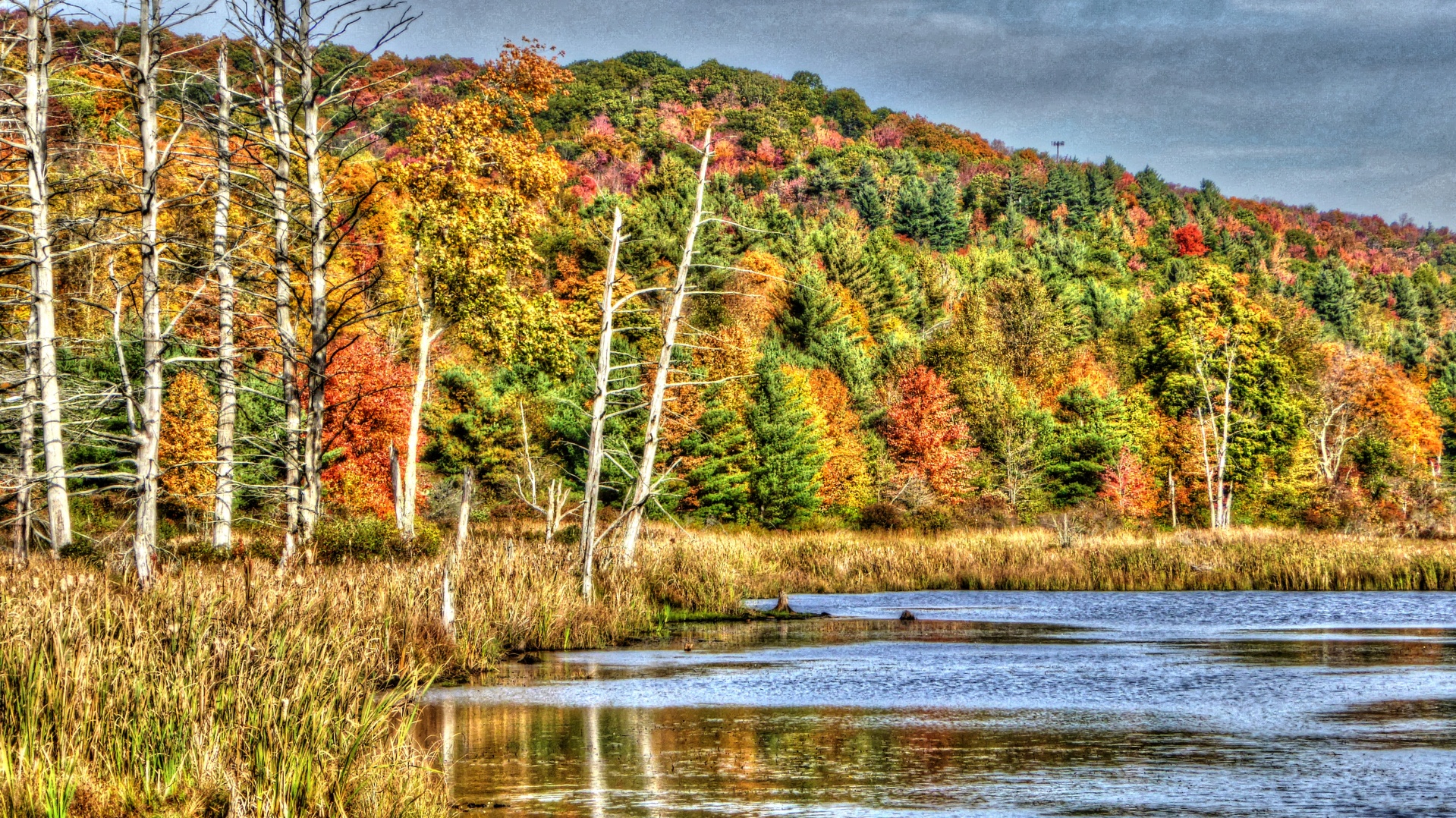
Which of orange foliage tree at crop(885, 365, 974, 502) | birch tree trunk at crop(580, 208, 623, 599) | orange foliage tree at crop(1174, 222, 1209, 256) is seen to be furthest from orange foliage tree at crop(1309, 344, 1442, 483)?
birch tree trunk at crop(580, 208, 623, 599)

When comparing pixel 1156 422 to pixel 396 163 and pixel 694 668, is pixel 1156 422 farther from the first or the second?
pixel 694 668

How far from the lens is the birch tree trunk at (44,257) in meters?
20.5

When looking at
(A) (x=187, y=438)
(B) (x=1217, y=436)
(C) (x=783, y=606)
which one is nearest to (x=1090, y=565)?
(C) (x=783, y=606)

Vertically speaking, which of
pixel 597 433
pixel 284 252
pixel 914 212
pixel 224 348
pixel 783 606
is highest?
pixel 914 212

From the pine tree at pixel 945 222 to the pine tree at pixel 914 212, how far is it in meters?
0.54

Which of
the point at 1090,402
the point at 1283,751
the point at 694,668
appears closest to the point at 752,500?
the point at 1090,402

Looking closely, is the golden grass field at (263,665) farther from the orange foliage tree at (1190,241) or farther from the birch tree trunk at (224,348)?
the orange foliage tree at (1190,241)

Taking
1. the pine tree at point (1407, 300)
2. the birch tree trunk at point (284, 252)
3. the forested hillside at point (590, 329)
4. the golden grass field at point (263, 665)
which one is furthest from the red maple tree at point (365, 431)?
the pine tree at point (1407, 300)

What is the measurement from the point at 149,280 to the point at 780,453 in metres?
41.2

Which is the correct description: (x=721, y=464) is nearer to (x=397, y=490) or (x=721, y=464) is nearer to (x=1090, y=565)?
(x=1090, y=565)

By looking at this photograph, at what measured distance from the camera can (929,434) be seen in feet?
224

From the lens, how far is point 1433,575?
3353cm

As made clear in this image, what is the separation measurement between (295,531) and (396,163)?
43.4 ft

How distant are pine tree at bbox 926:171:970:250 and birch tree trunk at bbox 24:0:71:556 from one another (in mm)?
99723
